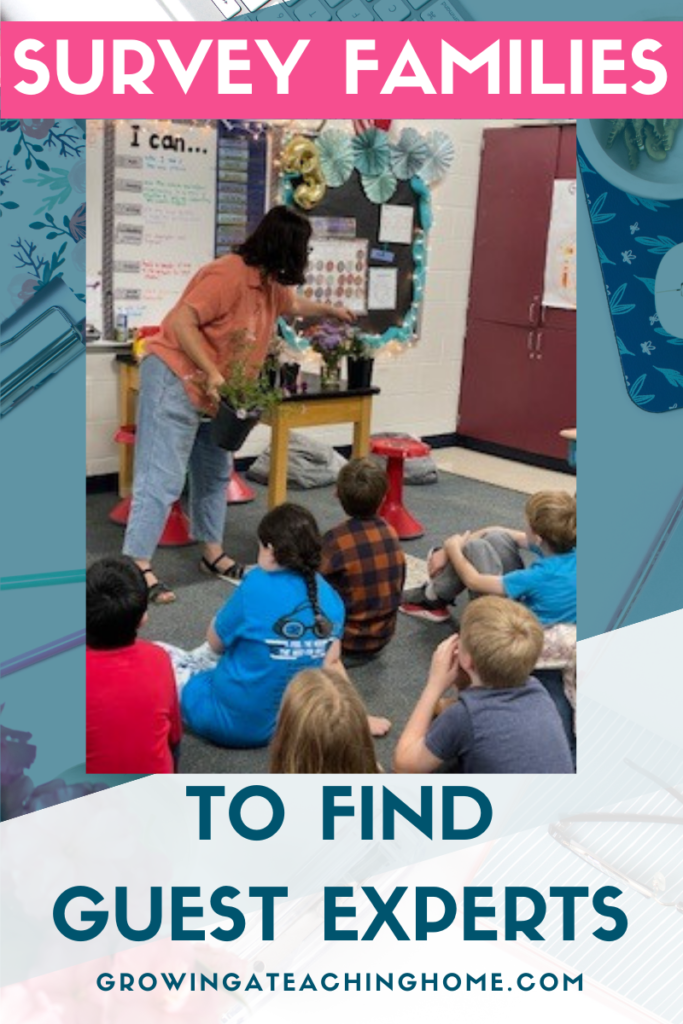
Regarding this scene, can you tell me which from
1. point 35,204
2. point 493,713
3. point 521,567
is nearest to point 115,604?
point 493,713

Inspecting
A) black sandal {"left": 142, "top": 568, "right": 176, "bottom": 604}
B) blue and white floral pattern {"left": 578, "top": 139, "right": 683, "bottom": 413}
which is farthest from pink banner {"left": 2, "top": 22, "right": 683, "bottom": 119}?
black sandal {"left": 142, "top": 568, "right": 176, "bottom": 604}

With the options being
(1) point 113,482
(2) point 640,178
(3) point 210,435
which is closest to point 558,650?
(2) point 640,178

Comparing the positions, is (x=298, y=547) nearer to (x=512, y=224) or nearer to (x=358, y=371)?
(x=358, y=371)

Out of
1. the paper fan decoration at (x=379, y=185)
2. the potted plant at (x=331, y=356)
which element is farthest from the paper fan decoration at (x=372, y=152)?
the potted plant at (x=331, y=356)

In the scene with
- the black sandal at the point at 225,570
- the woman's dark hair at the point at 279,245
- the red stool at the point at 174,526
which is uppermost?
the woman's dark hair at the point at 279,245

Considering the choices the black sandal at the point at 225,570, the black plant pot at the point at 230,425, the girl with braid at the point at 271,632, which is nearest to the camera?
the girl with braid at the point at 271,632

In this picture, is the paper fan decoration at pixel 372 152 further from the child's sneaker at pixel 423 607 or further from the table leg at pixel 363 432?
the child's sneaker at pixel 423 607

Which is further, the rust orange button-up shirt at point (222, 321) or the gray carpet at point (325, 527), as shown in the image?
the rust orange button-up shirt at point (222, 321)

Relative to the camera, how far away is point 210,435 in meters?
3.24

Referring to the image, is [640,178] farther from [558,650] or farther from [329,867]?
[558,650]

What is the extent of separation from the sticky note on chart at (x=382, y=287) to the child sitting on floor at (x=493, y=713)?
3.63 metres

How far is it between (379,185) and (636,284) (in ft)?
12.8

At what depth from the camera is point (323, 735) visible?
4.39 feet

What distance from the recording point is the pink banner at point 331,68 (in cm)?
113
